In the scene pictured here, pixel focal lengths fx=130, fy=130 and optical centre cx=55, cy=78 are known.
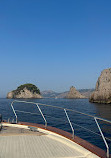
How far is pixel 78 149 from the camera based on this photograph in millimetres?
5043

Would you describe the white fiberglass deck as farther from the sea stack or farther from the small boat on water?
the sea stack

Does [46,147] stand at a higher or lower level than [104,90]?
lower

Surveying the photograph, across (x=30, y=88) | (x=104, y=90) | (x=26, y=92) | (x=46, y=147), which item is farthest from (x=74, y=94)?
(x=46, y=147)

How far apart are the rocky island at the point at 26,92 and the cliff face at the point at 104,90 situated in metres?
100

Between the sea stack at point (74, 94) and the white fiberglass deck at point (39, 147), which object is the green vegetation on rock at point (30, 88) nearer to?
the sea stack at point (74, 94)

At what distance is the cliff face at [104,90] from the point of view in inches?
2754

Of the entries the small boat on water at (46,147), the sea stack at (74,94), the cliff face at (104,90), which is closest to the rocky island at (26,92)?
the sea stack at (74,94)

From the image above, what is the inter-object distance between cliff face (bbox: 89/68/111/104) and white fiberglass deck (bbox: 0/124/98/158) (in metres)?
67.9

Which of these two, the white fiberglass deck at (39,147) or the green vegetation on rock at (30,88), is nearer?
the white fiberglass deck at (39,147)

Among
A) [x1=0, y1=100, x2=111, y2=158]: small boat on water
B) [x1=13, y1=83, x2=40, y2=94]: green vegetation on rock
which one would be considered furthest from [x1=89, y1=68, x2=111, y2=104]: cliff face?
[x1=13, y1=83, x2=40, y2=94]: green vegetation on rock

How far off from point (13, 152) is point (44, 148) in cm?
116

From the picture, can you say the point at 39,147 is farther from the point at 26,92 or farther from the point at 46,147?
the point at 26,92

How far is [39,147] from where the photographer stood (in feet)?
17.0

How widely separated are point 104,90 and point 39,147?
73928 mm
